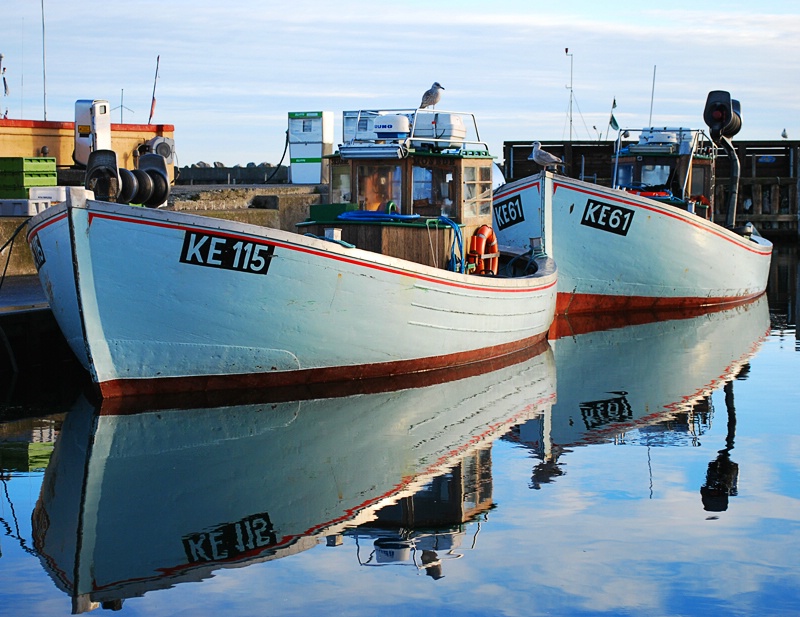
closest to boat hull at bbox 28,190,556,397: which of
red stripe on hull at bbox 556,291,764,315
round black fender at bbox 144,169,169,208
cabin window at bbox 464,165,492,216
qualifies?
round black fender at bbox 144,169,169,208

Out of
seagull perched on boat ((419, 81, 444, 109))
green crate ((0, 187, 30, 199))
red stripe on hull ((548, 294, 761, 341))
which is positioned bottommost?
red stripe on hull ((548, 294, 761, 341))

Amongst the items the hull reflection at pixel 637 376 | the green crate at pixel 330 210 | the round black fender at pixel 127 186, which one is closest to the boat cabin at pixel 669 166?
the hull reflection at pixel 637 376

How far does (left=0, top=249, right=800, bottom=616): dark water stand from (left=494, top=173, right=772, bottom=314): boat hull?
5842 mm

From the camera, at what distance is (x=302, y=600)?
20.7ft

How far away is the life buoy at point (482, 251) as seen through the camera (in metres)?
14.7

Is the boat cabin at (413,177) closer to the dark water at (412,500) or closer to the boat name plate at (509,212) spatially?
the dark water at (412,500)

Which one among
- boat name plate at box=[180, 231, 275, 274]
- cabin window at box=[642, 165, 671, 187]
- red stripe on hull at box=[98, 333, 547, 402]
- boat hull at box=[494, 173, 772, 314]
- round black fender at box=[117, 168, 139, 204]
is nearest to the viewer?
boat name plate at box=[180, 231, 275, 274]

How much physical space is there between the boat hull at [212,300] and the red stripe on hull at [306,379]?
0.02 m

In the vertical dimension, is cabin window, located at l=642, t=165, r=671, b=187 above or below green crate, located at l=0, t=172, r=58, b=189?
above

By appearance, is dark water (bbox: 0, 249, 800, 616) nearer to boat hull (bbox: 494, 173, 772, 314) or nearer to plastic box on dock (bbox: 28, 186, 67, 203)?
plastic box on dock (bbox: 28, 186, 67, 203)

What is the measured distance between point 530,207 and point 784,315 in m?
4.68

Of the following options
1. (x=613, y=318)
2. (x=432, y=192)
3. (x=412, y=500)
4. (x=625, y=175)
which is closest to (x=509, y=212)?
(x=613, y=318)

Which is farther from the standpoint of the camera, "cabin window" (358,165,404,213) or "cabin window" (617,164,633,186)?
A: "cabin window" (617,164,633,186)

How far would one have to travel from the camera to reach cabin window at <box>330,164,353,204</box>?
47.3 feet
